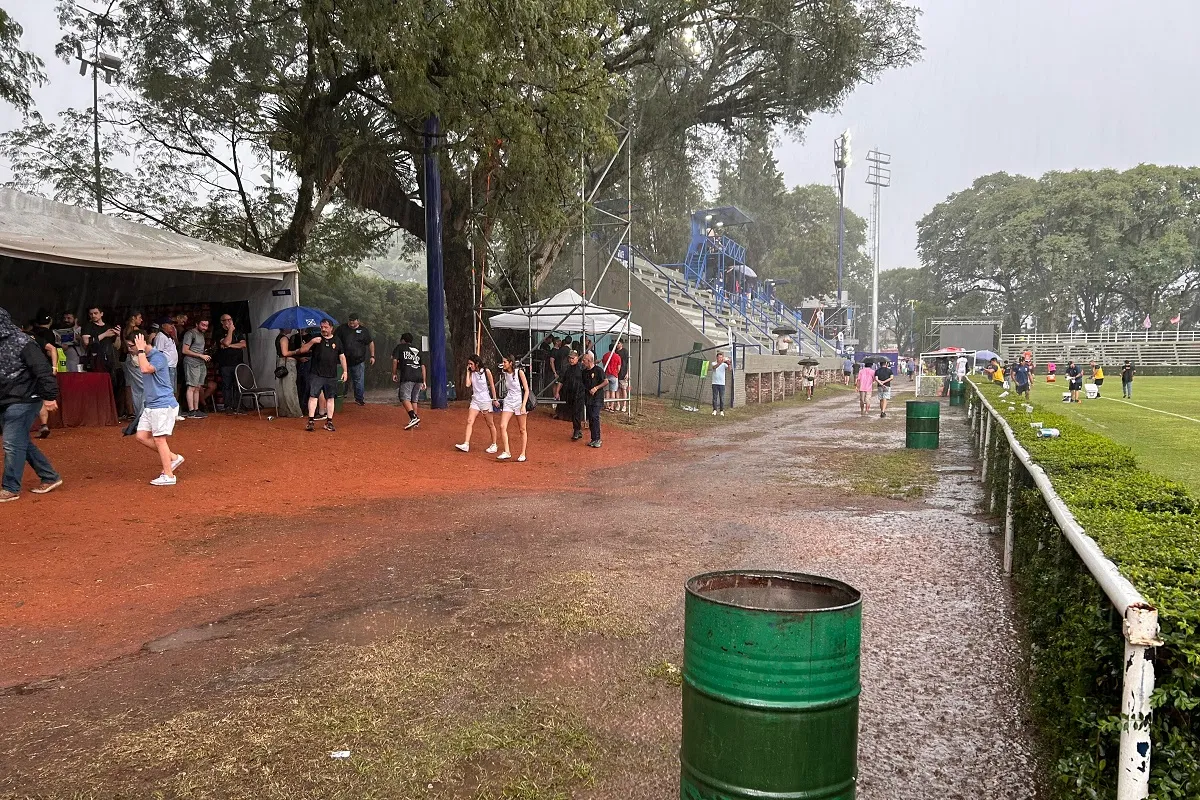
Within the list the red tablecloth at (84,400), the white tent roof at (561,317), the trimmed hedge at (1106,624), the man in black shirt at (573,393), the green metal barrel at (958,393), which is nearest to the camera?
the trimmed hedge at (1106,624)

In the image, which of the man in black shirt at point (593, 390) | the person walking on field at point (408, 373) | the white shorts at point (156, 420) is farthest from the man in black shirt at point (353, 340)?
the white shorts at point (156, 420)

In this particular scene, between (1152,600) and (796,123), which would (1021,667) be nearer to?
(1152,600)

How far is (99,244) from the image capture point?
1115cm

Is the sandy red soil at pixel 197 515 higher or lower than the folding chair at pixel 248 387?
lower

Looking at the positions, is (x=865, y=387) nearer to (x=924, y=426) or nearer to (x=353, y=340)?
(x=924, y=426)

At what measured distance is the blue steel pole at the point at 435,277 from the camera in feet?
51.3

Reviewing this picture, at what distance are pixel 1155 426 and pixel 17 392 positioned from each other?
1909 cm

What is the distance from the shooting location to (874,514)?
8320mm

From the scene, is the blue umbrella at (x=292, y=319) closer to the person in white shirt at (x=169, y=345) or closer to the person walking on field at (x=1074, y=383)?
the person in white shirt at (x=169, y=345)

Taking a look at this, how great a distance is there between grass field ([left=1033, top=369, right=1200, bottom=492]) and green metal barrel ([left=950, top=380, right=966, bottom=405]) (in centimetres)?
275

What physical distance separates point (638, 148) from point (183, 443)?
1424cm

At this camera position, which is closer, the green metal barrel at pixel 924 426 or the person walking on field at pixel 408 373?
the person walking on field at pixel 408 373

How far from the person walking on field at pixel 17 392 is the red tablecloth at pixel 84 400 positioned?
4211mm

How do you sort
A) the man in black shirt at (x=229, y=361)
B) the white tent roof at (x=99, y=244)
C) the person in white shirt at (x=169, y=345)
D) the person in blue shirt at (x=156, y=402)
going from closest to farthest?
the person in blue shirt at (x=156, y=402) < the person in white shirt at (x=169, y=345) < the white tent roof at (x=99, y=244) < the man in black shirt at (x=229, y=361)
